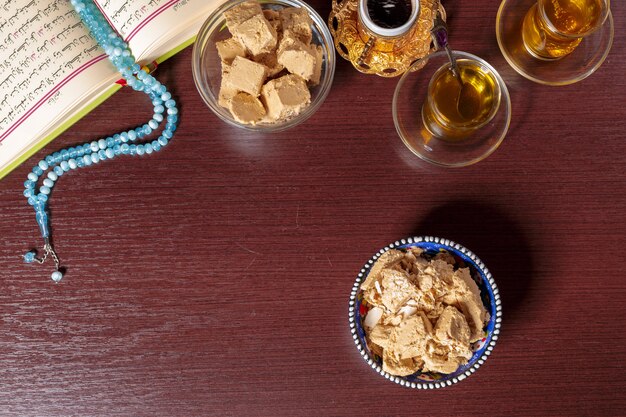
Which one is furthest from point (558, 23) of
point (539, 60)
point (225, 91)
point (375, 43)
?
point (225, 91)

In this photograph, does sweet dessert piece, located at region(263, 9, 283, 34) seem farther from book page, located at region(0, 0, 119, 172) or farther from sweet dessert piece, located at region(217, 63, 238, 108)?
book page, located at region(0, 0, 119, 172)

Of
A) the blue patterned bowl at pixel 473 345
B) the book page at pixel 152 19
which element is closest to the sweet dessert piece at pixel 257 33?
the book page at pixel 152 19

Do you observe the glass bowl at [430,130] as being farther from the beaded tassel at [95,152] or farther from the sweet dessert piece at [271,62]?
the beaded tassel at [95,152]

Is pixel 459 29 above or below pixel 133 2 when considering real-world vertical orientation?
below

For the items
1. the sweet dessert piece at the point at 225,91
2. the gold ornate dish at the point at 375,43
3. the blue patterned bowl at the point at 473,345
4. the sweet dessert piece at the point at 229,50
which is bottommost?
the blue patterned bowl at the point at 473,345

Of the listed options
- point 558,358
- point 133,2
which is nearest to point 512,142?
point 558,358

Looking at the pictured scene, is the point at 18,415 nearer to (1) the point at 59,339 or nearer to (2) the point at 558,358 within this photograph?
(1) the point at 59,339
